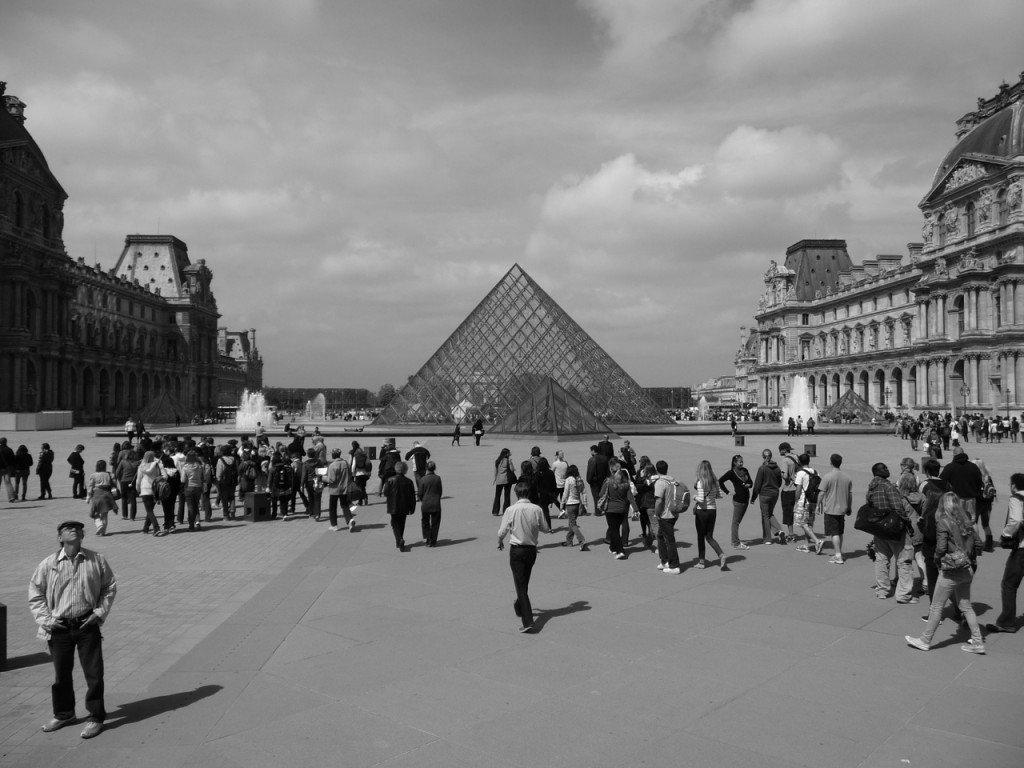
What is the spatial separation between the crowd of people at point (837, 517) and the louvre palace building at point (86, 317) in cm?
5008

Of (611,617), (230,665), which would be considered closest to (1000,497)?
(611,617)

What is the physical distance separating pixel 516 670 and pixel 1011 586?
12.2 feet

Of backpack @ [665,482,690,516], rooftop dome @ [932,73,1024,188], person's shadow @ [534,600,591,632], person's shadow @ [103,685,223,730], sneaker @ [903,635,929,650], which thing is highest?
rooftop dome @ [932,73,1024,188]

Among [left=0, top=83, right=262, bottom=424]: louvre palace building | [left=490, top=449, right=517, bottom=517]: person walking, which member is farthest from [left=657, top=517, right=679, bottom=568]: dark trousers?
[left=0, top=83, right=262, bottom=424]: louvre palace building

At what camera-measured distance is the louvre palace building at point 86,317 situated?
5134 centimetres

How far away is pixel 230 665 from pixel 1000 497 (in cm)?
1294

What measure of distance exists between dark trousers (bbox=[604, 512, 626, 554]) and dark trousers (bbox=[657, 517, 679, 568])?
27.0 inches

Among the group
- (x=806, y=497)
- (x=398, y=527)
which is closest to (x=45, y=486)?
(x=398, y=527)

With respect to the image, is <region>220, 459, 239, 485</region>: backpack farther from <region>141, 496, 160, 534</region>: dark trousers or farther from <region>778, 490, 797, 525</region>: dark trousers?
<region>778, 490, 797, 525</region>: dark trousers

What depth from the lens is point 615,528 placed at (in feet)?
27.5

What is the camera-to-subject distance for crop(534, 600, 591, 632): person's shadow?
19.4ft

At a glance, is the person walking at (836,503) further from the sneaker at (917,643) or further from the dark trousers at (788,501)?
the sneaker at (917,643)

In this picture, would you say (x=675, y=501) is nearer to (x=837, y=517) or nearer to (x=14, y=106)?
(x=837, y=517)

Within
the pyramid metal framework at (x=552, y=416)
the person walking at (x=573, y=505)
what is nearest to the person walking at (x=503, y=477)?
the person walking at (x=573, y=505)
